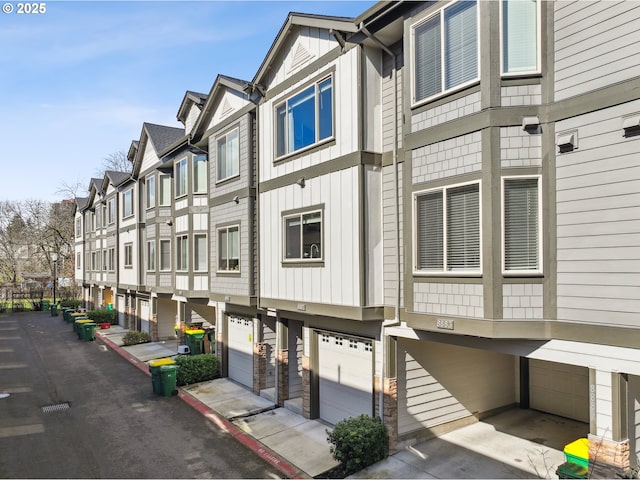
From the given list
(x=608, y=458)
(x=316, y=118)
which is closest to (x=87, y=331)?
(x=316, y=118)

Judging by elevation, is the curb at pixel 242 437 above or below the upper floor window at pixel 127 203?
below

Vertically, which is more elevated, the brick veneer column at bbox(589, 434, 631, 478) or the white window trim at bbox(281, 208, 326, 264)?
the white window trim at bbox(281, 208, 326, 264)

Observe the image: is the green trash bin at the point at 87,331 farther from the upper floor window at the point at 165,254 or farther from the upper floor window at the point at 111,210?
the upper floor window at the point at 165,254

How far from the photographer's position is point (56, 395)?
15.9 meters

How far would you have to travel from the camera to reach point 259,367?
15047 millimetres

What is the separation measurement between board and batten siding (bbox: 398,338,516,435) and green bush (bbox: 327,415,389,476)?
61 cm

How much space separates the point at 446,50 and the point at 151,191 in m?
19.4

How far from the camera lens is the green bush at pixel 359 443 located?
9.28 metres

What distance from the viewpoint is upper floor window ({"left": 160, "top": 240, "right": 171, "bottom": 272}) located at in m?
22.4

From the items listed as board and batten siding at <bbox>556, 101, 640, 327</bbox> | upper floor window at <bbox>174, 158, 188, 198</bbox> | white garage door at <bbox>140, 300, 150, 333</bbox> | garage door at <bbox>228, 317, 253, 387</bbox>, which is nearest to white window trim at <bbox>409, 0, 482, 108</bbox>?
board and batten siding at <bbox>556, 101, 640, 327</bbox>

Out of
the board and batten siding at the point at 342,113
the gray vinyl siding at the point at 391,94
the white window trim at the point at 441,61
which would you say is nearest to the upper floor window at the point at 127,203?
the board and batten siding at the point at 342,113

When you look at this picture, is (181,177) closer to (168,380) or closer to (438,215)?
(168,380)

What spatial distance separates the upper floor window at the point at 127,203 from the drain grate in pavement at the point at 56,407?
15.1m

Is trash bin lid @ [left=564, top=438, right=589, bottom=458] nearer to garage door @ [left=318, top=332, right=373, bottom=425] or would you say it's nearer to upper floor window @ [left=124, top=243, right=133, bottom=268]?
garage door @ [left=318, top=332, right=373, bottom=425]
